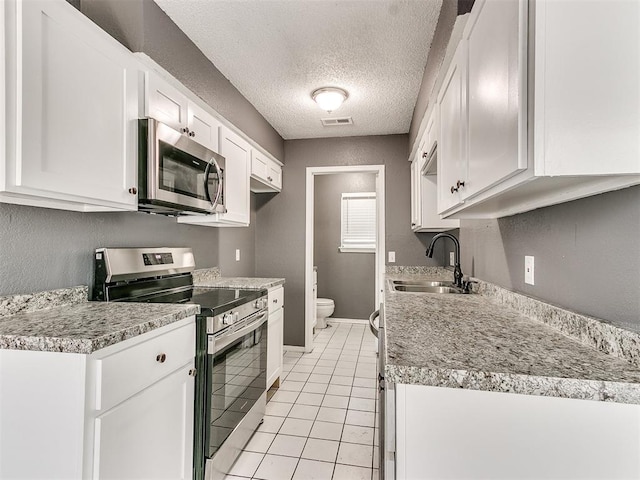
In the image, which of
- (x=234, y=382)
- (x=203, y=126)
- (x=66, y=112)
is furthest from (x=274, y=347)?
(x=66, y=112)

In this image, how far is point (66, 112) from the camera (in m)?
1.24

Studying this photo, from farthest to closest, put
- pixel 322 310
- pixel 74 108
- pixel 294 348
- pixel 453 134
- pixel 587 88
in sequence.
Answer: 1. pixel 322 310
2. pixel 294 348
3. pixel 453 134
4. pixel 74 108
5. pixel 587 88

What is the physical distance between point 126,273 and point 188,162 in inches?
26.2

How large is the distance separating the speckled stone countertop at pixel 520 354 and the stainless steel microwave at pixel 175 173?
4.01ft

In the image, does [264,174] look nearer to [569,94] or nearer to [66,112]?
[66,112]

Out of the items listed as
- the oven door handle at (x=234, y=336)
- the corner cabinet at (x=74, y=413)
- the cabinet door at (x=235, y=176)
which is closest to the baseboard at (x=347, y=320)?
the cabinet door at (x=235, y=176)

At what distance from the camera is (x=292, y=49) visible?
218 cm

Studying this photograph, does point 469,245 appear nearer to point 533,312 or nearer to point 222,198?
point 533,312

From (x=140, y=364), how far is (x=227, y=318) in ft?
1.80

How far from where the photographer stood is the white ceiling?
71.1 inches

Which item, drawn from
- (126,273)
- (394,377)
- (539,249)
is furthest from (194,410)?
(539,249)

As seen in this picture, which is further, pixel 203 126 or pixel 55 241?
pixel 203 126

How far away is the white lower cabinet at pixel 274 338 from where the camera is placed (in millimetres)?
2629

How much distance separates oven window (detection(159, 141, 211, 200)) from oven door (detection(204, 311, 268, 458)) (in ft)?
2.58
